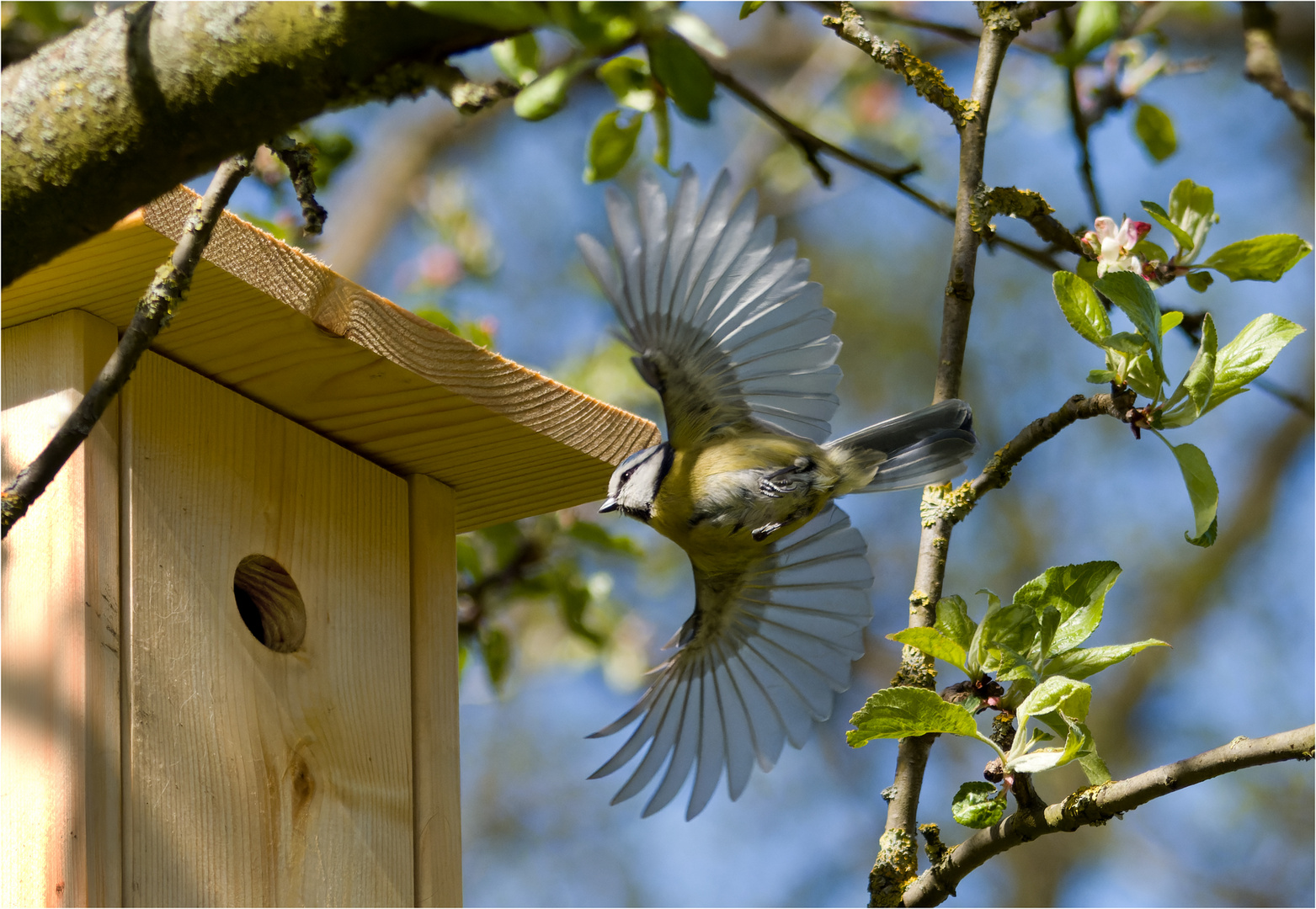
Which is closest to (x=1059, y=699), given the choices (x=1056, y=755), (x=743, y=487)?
(x=1056, y=755)

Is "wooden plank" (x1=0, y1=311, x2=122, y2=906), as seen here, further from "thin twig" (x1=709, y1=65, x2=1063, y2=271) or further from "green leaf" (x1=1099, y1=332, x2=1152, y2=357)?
"green leaf" (x1=1099, y1=332, x2=1152, y2=357)

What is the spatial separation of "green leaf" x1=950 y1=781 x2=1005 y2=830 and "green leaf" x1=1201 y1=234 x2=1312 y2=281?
71 cm

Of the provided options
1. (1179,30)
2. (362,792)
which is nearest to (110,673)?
(362,792)

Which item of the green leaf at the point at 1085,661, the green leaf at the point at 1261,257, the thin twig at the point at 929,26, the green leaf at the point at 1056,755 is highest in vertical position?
the thin twig at the point at 929,26

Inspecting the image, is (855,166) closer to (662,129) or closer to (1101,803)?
(662,129)

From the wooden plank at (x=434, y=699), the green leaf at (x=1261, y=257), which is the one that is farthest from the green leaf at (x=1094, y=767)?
the wooden plank at (x=434, y=699)

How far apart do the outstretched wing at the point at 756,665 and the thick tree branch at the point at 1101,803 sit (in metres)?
0.83

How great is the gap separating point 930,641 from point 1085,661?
18cm

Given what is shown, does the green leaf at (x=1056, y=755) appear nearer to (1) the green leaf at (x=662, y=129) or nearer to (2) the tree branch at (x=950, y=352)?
(2) the tree branch at (x=950, y=352)

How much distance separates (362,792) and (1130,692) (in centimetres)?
533

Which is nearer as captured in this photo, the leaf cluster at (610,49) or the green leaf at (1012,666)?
the leaf cluster at (610,49)

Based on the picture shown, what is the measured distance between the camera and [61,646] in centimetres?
166

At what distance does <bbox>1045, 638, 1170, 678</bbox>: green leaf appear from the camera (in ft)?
4.60

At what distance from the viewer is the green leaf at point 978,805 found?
4.48 feet
